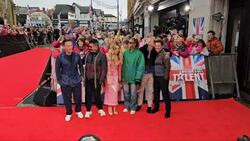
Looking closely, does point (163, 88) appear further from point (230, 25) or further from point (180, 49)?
point (230, 25)

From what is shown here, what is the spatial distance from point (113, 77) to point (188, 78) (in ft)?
7.03

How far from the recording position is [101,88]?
17.2ft

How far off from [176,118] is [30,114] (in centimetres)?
328

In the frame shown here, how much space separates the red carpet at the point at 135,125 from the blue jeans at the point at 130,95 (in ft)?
0.79

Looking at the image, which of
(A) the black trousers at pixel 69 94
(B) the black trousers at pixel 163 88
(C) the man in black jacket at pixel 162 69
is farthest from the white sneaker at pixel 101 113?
(C) the man in black jacket at pixel 162 69

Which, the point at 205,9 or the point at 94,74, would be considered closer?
the point at 94,74

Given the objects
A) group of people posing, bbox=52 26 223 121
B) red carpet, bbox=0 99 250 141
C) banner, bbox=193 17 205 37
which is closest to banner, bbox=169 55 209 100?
red carpet, bbox=0 99 250 141

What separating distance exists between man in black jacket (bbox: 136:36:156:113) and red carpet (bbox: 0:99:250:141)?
13.0 inches

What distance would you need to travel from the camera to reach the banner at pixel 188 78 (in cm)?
605

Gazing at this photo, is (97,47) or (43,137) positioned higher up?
(97,47)

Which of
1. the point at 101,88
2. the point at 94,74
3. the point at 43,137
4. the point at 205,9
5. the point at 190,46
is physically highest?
the point at 205,9

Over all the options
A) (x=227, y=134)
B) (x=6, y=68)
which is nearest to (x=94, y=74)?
(x=227, y=134)

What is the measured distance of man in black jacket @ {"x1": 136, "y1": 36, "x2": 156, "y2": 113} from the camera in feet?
16.6

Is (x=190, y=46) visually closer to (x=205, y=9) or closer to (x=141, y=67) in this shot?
(x=141, y=67)
